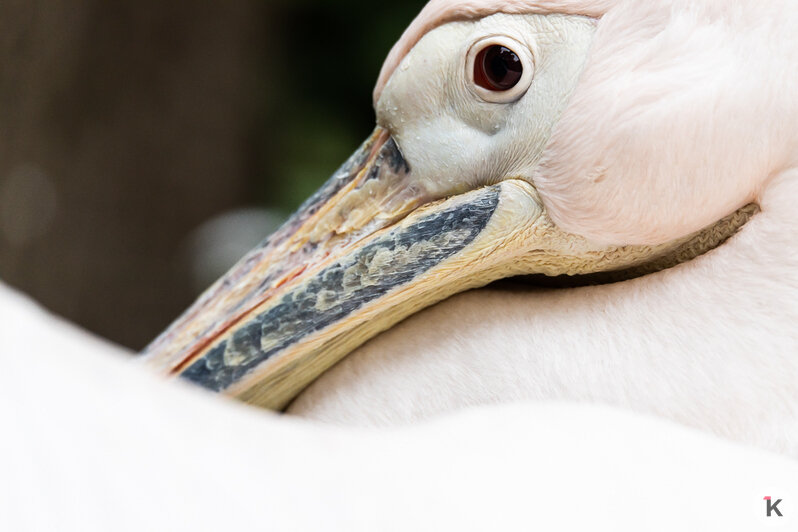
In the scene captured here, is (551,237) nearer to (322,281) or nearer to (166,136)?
(322,281)

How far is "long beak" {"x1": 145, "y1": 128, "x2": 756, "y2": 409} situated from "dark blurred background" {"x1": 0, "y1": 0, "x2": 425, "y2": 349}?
2.30 meters

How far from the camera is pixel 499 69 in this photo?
1.09m

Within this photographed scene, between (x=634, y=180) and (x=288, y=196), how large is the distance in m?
2.72

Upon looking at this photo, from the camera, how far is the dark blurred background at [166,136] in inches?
135

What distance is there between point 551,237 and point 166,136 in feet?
9.96

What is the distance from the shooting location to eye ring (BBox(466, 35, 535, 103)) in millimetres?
1086

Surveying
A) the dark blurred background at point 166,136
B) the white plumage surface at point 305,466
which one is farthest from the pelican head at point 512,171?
the dark blurred background at point 166,136

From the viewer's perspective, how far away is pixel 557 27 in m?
1.08

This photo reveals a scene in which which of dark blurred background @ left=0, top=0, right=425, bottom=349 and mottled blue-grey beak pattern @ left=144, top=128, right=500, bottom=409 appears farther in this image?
dark blurred background @ left=0, top=0, right=425, bottom=349

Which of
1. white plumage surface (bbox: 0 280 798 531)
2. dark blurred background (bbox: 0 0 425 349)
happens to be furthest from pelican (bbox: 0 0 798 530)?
dark blurred background (bbox: 0 0 425 349)

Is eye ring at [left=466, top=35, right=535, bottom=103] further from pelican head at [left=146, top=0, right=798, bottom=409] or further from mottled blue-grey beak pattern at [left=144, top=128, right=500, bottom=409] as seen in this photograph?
mottled blue-grey beak pattern at [left=144, top=128, right=500, bottom=409]

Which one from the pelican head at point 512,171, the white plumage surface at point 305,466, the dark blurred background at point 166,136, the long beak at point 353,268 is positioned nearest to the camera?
the white plumage surface at point 305,466

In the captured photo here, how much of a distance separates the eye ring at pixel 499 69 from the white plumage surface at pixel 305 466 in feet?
1.35

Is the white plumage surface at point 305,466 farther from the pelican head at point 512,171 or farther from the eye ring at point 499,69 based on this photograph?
the eye ring at point 499,69
